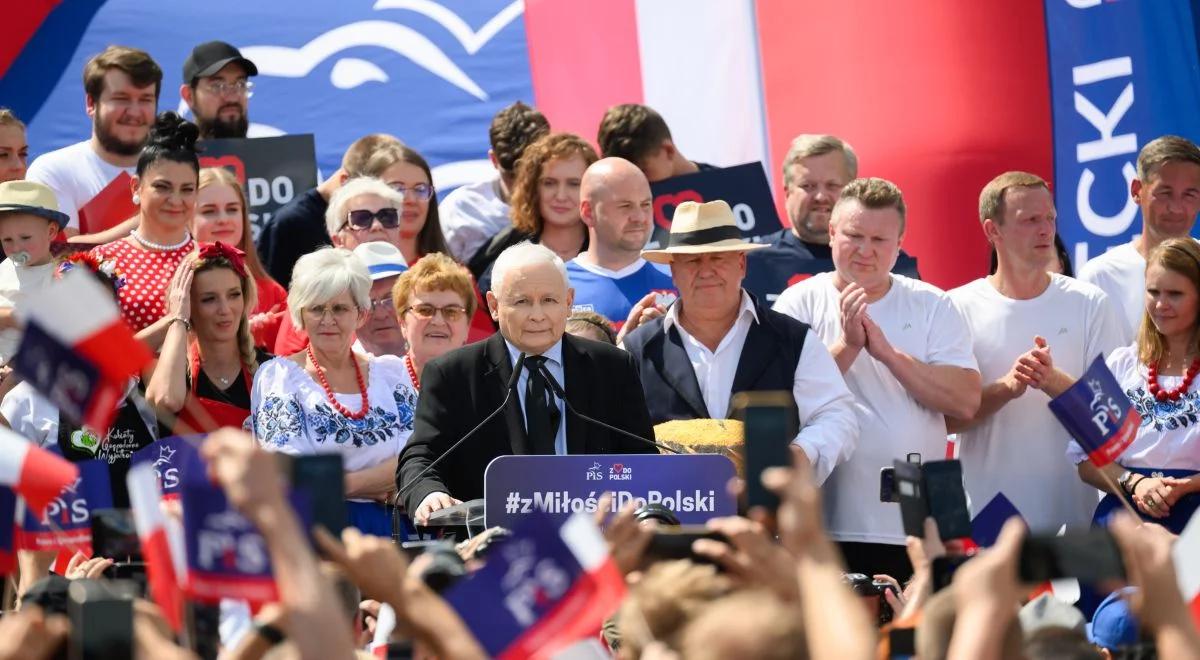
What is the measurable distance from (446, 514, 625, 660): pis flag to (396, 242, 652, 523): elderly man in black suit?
2.72 m

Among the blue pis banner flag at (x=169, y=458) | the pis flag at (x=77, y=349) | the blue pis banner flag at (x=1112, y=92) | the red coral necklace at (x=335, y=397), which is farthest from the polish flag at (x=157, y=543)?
the blue pis banner flag at (x=1112, y=92)

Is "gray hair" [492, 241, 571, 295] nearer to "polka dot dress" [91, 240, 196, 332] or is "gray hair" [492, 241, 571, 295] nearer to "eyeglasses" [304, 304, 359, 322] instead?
"eyeglasses" [304, 304, 359, 322]

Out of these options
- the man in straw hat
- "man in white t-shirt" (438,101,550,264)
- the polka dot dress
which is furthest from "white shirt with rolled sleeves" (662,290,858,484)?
"man in white t-shirt" (438,101,550,264)

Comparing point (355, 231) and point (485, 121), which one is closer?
point (355, 231)

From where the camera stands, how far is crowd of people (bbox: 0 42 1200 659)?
22.0ft

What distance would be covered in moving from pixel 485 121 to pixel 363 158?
90.8 inches

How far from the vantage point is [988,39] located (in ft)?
33.6

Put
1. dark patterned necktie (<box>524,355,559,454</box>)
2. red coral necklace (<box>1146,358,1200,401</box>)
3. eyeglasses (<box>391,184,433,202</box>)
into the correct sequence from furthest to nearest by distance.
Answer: eyeglasses (<box>391,184,433,202</box>) → red coral necklace (<box>1146,358,1200,401</box>) → dark patterned necktie (<box>524,355,559,454</box>)

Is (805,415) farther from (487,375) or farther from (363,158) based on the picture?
(363,158)

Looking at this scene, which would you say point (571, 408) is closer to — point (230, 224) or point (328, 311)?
point (328, 311)

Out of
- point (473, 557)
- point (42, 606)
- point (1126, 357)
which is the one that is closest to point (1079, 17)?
point (1126, 357)

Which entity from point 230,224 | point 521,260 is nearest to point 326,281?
point 521,260

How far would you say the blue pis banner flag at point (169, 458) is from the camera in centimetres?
627

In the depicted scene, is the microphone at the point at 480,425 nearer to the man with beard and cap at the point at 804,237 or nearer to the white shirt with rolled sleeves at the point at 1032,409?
the man with beard and cap at the point at 804,237
